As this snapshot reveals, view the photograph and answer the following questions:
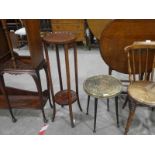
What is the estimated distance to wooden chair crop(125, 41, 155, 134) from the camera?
5.15 feet

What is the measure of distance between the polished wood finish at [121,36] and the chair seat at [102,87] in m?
0.26

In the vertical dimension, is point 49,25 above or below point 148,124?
above

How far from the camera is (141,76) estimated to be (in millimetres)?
2029

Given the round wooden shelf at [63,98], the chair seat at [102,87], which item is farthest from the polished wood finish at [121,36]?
the round wooden shelf at [63,98]

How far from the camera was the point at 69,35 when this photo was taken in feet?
5.38

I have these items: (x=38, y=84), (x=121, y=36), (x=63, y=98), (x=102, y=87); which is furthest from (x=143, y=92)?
(x=38, y=84)

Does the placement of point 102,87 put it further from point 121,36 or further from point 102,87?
point 121,36

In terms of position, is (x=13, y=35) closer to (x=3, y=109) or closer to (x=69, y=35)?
(x=3, y=109)

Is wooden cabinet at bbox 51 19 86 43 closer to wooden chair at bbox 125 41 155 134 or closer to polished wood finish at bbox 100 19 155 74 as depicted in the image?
polished wood finish at bbox 100 19 155 74

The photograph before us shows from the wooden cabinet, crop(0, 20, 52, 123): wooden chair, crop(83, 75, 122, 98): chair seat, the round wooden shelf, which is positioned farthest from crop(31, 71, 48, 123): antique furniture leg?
the wooden cabinet

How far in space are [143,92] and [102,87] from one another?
0.35 m

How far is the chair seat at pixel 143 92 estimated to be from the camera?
1.54 meters
